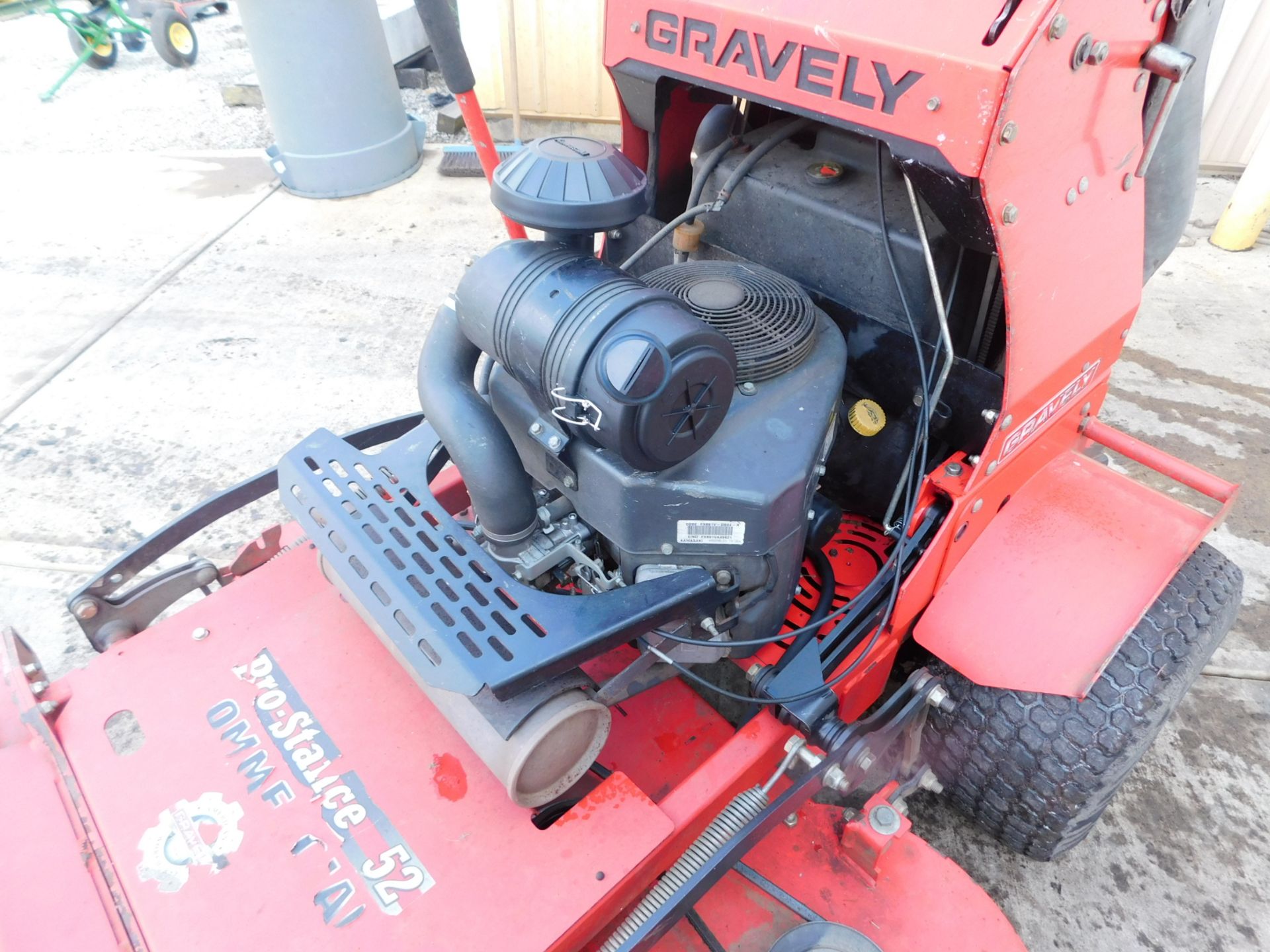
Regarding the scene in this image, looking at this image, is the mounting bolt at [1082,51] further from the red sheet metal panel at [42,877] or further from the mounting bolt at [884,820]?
the red sheet metal panel at [42,877]

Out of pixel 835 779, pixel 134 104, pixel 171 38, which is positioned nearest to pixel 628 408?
pixel 835 779

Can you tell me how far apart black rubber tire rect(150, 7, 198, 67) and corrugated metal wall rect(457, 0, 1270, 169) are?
2.68 meters

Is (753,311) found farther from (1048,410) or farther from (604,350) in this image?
(1048,410)

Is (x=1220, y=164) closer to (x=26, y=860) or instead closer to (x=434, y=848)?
(x=434, y=848)

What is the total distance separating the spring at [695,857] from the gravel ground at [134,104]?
4.96 metres

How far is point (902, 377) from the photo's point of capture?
1.57 meters

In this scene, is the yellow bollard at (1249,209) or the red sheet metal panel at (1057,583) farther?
the yellow bollard at (1249,209)

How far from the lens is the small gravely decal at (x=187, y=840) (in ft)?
4.04

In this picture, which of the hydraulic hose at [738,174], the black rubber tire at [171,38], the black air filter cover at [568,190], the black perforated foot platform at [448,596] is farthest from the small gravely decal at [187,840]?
the black rubber tire at [171,38]

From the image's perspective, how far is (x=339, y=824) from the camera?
1.26 metres

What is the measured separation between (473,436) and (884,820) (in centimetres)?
92

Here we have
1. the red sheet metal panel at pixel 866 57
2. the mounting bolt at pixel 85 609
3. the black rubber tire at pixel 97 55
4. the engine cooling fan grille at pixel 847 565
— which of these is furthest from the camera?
the black rubber tire at pixel 97 55

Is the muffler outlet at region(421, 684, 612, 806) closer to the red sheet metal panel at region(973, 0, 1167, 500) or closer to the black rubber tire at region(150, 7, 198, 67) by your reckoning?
the red sheet metal panel at region(973, 0, 1167, 500)

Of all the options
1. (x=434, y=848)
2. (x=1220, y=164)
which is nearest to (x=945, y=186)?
(x=434, y=848)
